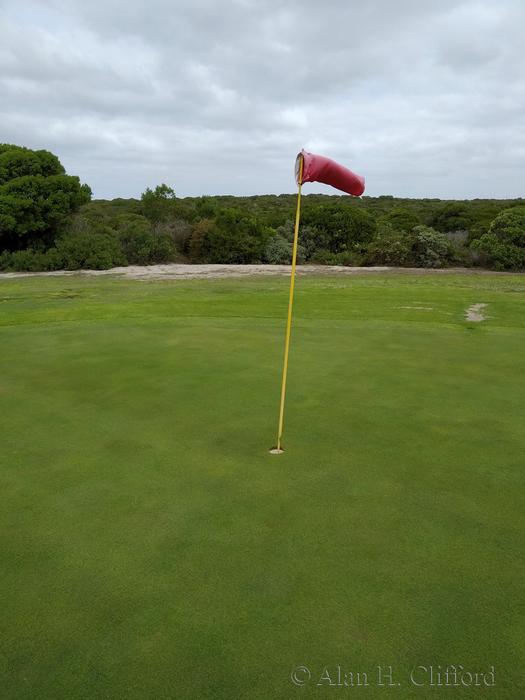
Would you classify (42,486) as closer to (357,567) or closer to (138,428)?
(138,428)

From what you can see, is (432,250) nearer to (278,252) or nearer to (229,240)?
(278,252)

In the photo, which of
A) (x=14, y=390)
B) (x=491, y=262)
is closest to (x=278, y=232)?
(x=491, y=262)

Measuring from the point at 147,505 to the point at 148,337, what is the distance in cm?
552

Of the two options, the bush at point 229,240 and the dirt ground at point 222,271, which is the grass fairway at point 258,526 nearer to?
the dirt ground at point 222,271

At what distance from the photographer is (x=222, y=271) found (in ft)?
71.5

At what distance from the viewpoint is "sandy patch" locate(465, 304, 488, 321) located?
432 inches

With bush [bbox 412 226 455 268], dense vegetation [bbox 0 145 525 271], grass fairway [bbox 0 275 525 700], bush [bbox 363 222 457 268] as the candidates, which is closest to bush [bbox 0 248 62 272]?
dense vegetation [bbox 0 145 525 271]

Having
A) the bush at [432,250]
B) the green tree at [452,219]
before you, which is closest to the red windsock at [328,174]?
the bush at [432,250]

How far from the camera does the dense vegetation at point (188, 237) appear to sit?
2120 cm

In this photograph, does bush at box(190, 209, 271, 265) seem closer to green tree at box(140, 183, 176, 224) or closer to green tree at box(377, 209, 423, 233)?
green tree at box(140, 183, 176, 224)

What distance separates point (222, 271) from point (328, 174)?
17286 mm

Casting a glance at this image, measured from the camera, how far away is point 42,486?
3.80m

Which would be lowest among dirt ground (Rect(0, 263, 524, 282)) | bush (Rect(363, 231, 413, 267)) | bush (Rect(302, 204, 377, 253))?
dirt ground (Rect(0, 263, 524, 282))

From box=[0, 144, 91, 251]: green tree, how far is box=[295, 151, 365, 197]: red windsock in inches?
749
